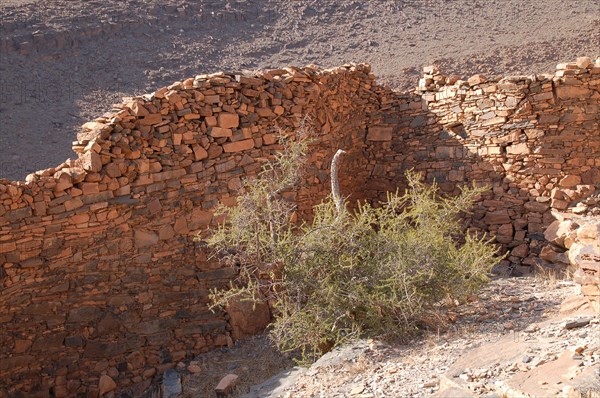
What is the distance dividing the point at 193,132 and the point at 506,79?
3960mm

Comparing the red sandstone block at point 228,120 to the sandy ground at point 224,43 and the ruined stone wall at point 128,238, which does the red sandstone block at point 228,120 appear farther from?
the sandy ground at point 224,43

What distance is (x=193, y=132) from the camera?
31.7 ft

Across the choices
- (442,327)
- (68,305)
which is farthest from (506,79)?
(68,305)

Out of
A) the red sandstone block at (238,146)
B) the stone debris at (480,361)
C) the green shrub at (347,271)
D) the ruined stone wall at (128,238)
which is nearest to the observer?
the stone debris at (480,361)

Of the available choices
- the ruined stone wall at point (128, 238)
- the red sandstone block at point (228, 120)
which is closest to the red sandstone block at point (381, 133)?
the ruined stone wall at point (128, 238)

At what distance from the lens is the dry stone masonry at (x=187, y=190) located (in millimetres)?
8969

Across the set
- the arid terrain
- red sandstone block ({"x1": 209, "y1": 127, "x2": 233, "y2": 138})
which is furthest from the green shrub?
the arid terrain

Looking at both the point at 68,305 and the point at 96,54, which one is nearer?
the point at 68,305

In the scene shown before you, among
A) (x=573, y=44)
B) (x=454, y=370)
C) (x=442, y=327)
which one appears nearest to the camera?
(x=454, y=370)

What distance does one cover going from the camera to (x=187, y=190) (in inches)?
380

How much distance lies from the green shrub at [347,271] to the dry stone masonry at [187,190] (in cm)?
108

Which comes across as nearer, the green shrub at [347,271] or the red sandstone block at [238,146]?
the green shrub at [347,271]

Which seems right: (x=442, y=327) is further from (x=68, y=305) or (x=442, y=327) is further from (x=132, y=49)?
(x=132, y=49)

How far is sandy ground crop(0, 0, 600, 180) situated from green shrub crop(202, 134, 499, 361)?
10152mm
